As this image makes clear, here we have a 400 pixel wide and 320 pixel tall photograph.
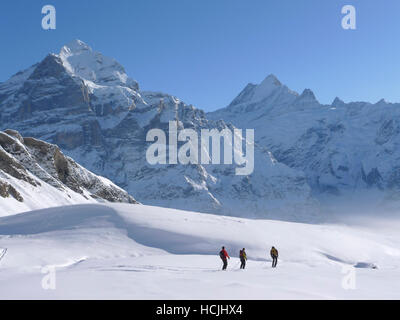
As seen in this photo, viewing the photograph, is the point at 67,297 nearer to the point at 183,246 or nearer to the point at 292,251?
the point at 183,246

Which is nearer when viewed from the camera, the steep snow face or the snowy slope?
the snowy slope

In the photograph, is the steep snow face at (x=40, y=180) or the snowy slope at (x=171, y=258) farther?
the steep snow face at (x=40, y=180)

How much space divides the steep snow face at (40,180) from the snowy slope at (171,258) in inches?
1173

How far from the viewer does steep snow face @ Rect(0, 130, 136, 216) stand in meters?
67.4

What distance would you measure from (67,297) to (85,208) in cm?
2756

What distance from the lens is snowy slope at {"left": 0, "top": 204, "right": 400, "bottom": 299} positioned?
1405cm

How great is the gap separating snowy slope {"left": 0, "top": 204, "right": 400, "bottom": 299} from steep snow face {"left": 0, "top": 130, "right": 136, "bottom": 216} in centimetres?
2978

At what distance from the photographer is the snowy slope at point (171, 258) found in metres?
14.1

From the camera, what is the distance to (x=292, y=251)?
3559 cm

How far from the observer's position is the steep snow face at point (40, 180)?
67438 millimetres

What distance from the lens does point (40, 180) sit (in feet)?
267

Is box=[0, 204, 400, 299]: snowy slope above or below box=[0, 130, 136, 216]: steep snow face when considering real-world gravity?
below

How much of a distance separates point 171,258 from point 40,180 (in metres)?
62.5

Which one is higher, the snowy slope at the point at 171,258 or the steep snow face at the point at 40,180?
the steep snow face at the point at 40,180
